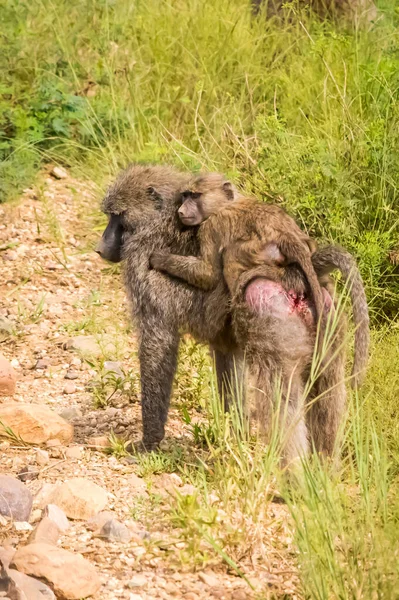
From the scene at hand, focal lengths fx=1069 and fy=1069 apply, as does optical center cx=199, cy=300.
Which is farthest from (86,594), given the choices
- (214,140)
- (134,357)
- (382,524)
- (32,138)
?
(32,138)

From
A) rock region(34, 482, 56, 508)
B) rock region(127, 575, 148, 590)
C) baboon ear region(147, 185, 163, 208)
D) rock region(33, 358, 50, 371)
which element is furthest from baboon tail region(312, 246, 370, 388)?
rock region(33, 358, 50, 371)

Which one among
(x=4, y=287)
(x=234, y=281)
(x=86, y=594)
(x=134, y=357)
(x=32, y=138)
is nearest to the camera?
(x=86, y=594)

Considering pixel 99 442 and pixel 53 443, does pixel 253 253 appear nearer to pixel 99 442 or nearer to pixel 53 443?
pixel 99 442

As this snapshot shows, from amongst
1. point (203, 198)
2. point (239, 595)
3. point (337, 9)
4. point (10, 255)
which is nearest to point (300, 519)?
point (239, 595)

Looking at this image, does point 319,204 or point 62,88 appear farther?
point 62,88

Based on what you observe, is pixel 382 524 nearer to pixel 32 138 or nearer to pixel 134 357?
pixel 134 357

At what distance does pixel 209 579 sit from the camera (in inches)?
149

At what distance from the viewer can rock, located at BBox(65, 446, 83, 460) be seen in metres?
5.00

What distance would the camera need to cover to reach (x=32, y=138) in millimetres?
7855

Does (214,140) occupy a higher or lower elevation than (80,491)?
higher

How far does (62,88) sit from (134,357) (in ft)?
8.89

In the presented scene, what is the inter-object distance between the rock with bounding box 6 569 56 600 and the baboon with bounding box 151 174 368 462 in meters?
1.21

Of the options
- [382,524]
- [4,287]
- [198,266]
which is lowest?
[4,287]

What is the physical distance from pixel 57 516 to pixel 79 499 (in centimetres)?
15
